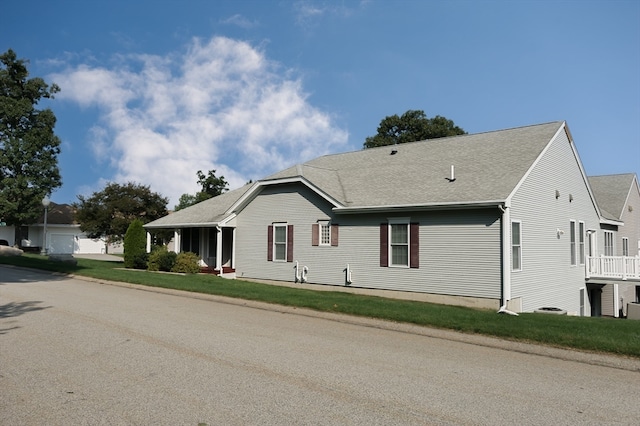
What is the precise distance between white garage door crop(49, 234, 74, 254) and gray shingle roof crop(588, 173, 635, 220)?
50.9 meters

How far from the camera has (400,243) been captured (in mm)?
16750

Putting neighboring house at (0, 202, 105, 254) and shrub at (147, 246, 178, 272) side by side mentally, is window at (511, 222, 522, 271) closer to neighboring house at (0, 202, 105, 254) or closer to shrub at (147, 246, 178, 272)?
shrub at (147, 246, 178, 272)

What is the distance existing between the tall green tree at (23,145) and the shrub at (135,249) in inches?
824

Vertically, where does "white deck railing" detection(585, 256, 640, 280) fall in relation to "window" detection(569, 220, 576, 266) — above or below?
below

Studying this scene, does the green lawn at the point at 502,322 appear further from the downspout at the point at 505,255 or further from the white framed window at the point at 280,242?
the white framed window at the point at 280,242

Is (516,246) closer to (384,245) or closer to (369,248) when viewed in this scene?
(384,245)

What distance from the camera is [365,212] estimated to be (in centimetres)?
1756

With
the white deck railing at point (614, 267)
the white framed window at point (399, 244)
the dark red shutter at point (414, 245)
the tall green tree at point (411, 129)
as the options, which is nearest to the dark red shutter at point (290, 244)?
the white framed window at point (399, 244)

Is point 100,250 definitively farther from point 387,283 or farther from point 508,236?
point 508,236

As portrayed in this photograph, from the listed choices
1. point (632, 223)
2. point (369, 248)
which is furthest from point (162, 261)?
point (632, 223)

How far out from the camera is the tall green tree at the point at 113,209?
3161 cm

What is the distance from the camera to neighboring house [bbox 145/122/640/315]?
15.0m

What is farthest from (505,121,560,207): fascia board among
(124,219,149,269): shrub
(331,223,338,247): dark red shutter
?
(124,219,149,269): shrub

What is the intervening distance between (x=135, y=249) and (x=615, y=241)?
88.6 ft
